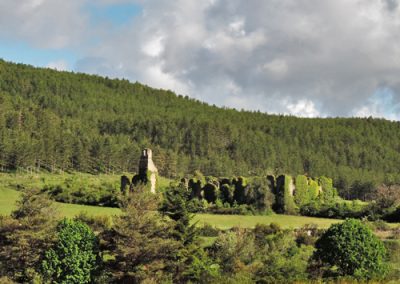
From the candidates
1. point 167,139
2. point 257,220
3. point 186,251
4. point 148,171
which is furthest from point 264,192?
point 167,139

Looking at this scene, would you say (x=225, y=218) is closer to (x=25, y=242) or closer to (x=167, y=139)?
(x=25, y=242)

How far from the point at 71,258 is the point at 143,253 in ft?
13.9

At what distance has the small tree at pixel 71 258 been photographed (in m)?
32.4

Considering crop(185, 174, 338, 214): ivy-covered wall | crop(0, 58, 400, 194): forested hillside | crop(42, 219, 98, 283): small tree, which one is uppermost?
crop(0, 58, 400, 194): forested hillside

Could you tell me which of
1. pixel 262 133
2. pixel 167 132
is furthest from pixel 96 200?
pixel 262 133

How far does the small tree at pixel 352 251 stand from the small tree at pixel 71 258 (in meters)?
14.3

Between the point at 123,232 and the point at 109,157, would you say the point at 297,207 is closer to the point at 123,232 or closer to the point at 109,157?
the point at 123,232

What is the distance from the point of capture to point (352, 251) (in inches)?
1332

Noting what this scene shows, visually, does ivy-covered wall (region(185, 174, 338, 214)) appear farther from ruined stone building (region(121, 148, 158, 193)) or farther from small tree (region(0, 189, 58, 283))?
small tree (region(0, 189, 58, 283))

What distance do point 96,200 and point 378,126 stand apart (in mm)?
156796

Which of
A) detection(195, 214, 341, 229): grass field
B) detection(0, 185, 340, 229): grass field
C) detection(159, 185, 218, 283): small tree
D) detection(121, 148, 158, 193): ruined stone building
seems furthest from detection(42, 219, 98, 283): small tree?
detection(121, 148, 158, 193): ruined stone building

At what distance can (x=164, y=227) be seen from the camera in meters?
34.0

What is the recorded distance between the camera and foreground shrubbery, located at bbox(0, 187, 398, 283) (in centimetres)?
3241

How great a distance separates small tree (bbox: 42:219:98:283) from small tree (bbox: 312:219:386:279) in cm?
1426
